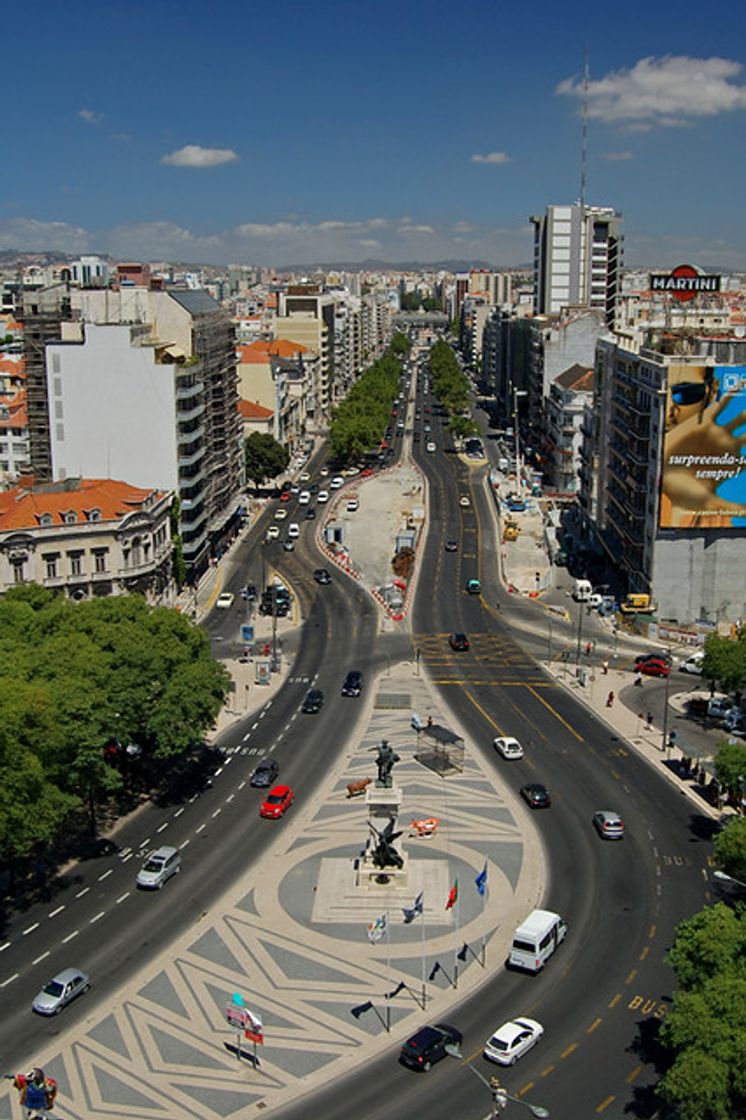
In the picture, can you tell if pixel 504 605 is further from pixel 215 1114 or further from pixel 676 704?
pixel 215 1114

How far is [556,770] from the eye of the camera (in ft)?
246

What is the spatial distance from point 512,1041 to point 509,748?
32.6 m

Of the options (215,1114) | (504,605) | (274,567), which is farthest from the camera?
(274,567)

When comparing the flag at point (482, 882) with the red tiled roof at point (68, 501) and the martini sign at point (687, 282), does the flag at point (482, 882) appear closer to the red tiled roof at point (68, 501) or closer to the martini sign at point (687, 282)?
the red tiled roof at point (68, 501)

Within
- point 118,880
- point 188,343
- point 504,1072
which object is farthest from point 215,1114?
point 188,343

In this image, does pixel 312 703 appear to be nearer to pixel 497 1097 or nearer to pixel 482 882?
A: pixel 482 882

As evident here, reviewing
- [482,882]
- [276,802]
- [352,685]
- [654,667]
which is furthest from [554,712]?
[482,882]

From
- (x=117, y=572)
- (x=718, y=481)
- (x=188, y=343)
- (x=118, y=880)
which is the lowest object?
(x=118, y=880)

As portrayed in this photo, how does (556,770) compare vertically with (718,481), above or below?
below

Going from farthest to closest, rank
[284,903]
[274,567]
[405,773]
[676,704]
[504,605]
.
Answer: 1. [274,567]
2. [504,605]
3. [676,704]
4. [405,773]
5. [284,903]

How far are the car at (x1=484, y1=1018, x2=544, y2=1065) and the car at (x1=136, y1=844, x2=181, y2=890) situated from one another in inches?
816

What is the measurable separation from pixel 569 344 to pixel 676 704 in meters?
112

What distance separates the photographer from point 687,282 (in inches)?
4326

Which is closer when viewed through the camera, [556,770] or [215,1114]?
[215,1114]
